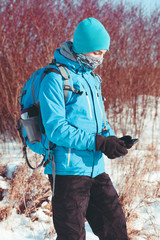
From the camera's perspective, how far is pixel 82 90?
126 cm

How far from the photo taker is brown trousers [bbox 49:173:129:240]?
121cm

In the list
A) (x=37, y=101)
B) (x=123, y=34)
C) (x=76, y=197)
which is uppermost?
(x=123, y=34)

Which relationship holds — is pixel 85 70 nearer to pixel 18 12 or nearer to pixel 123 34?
pixel 18 12

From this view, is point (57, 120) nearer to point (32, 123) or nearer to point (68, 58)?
point (32, 123)

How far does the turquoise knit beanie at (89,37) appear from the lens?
1.26m

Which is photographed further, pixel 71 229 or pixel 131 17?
pixel 131 17

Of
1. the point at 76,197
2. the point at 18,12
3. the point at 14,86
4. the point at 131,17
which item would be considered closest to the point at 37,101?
the point at 76,197

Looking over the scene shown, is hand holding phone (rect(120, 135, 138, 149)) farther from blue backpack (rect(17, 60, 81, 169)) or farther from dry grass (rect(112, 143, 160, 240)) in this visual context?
dry grass (rect(112, 143, 160, 240))

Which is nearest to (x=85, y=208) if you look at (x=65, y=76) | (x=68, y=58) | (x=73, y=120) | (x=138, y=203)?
(x=73, y=120)

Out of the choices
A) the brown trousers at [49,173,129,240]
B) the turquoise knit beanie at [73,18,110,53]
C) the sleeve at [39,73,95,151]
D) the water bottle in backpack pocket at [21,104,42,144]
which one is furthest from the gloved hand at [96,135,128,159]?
the turquoise knit beanie at [73,18,110,53]

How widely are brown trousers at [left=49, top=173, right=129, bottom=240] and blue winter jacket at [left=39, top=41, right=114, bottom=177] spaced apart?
55 mm

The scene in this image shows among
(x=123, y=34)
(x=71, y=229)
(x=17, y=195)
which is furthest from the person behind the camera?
(x=123, y=34)

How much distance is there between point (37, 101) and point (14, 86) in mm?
3562

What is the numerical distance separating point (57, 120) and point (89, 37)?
1.54 ft
